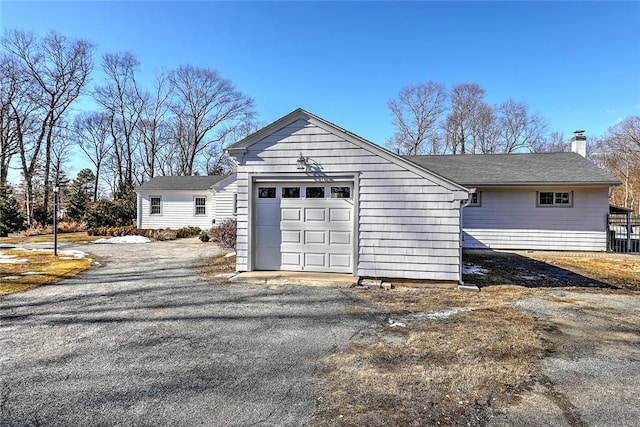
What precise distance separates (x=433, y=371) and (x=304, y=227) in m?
4.71

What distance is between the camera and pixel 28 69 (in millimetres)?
23547

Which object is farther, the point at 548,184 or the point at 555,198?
the point at 555,198

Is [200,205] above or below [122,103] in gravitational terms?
below

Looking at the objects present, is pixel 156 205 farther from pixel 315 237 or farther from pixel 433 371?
pixel 433 371

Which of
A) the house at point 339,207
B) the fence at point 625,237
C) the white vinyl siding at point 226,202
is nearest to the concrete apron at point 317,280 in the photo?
the house at point 339,207

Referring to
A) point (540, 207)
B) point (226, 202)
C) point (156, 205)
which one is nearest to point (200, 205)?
point (226, 202)

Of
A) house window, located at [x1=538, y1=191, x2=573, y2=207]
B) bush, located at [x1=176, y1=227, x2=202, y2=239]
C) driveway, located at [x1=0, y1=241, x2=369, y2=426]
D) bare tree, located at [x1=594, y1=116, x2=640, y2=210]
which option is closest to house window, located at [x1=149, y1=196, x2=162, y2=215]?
bush, located at [x1=176, y1=227, x2=202, y2=239]

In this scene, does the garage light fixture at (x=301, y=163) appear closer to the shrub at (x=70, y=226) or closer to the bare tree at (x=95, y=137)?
the shrub at (x=70, y=226)

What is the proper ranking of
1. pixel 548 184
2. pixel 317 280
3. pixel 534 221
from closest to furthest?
pixel 317 280, pixel 548 184, pixel 534 221

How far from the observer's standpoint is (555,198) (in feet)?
41.0

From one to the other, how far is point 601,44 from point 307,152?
13.8 meters

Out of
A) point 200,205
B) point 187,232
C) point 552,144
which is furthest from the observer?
point 552,144

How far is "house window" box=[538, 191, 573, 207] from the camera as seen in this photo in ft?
40.7

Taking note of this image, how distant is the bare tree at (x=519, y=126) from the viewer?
34.3 meters
